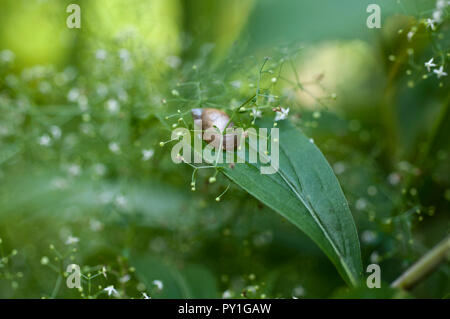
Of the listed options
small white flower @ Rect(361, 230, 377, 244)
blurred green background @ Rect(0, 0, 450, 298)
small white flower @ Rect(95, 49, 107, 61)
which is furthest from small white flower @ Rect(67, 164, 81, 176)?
small white flower @ Rect(361, 230, 377, 244)

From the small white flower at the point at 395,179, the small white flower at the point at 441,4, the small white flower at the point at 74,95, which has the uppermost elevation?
the small white flower at the point at 74,95

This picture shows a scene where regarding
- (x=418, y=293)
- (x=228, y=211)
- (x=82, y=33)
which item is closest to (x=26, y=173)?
(x=82, y=33)

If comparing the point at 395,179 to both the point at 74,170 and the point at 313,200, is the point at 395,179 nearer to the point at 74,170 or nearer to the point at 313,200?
the point at 313,200

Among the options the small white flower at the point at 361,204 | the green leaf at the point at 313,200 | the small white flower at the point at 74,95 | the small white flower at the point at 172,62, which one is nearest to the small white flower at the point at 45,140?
the small white flower at the point at 74,95

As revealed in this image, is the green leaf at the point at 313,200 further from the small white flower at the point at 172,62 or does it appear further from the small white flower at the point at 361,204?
the small white flower at the point at 172,62

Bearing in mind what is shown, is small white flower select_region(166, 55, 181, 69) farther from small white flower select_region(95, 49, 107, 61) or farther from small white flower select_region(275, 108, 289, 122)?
small white flower select_region(275, 108, 289, 122)

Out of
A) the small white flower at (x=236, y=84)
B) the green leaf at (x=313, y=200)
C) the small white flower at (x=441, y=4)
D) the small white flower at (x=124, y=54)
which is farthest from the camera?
the small white flower at (x=124, y=54)
